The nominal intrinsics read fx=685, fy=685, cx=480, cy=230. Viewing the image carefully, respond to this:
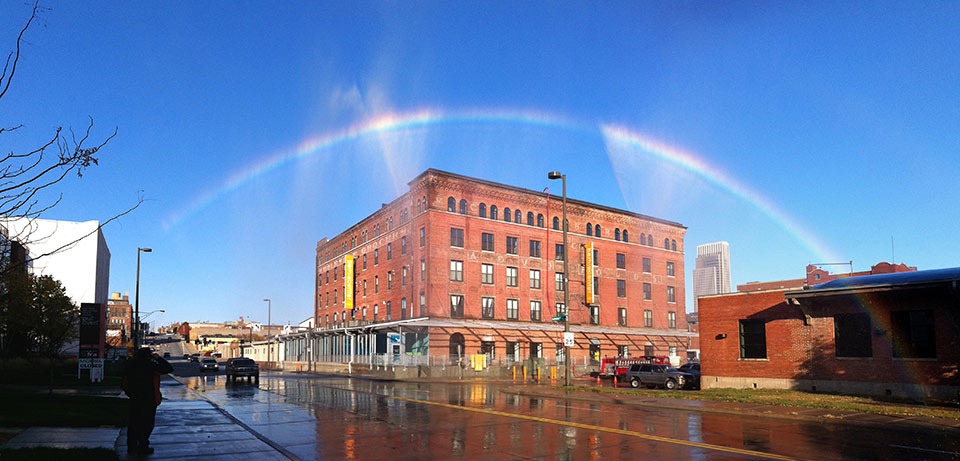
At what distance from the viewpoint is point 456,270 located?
62.5 meters

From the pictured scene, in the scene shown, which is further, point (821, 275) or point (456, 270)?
point (821, 275)

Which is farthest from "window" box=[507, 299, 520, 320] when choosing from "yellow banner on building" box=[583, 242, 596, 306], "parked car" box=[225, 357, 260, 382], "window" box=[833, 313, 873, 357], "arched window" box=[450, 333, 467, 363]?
"window" box=[833, 313, 873, 357]

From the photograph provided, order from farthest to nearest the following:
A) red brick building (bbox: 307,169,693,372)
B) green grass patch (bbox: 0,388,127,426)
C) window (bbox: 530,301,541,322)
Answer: window (bbox: 530,301,541,322), red brick building (bbox: 307,169,693,372), green grass patch (bbox: 0,388,127,426)

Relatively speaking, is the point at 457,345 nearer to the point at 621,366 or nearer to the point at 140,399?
the point at 621,366

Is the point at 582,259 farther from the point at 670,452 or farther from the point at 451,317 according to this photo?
the point at 670,452

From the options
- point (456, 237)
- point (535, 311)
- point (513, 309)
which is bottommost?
point (535, 311)

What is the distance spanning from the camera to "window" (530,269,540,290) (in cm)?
6731

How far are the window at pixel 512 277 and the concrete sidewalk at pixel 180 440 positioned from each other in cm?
4729

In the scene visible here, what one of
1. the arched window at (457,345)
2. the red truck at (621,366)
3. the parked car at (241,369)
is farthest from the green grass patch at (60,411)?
the arched window at (457,345)

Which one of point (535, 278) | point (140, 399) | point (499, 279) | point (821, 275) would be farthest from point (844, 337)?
point (821, 275)

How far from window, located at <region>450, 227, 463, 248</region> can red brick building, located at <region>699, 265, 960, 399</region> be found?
97.0 feet

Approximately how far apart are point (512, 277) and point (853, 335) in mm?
38485

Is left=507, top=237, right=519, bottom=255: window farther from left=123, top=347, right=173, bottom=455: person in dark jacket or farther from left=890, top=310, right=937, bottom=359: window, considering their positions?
left=123, top=347, right=173, bottom=455: person in dark jacket

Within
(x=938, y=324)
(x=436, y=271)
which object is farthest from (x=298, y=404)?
(x=436, y=271)
